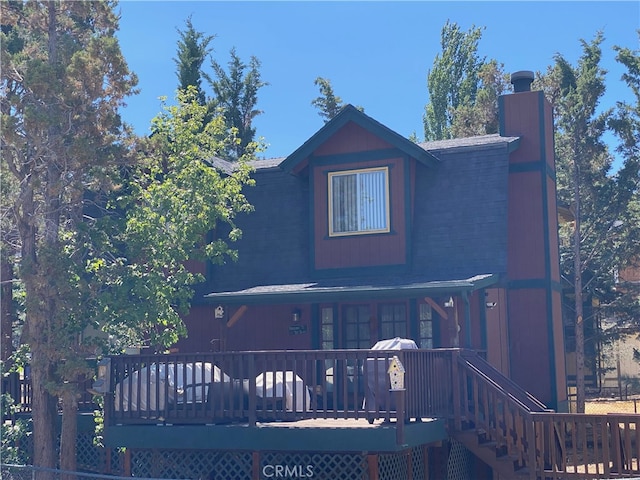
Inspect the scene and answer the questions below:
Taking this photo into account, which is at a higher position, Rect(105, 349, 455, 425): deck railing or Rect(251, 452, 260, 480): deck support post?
Rect(105, 349, 455, 425): deck railing

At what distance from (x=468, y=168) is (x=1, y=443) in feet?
34.1

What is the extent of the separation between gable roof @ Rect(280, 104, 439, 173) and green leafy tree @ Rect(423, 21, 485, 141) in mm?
27057

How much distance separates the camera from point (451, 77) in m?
46.0

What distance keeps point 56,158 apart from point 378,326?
22.4 ft

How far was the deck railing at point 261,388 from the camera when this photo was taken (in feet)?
38.7

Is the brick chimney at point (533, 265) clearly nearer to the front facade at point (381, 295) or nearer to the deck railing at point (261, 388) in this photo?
the front facade at point (381, 295)

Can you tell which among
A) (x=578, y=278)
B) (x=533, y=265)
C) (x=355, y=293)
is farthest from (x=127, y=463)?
(x=578, y=278)

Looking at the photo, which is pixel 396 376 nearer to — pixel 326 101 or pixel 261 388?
pixel 261 388

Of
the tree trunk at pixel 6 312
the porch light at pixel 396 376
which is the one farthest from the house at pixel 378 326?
the tree trunk at pixel 6 312

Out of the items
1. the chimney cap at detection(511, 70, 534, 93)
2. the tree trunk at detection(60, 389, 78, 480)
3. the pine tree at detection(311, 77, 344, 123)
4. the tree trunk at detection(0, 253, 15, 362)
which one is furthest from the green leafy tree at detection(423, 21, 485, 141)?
the tree trunk at detection(60, 389, 78, 480)

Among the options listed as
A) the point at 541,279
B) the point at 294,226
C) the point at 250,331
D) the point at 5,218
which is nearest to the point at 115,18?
the point at 5,218

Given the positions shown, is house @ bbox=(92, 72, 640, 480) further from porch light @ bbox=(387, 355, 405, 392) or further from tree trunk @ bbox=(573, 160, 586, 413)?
tree trunk @ bbox=(573, 160, 586, 413)

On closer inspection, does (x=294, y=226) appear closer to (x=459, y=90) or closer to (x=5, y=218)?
(x=5, y=218)

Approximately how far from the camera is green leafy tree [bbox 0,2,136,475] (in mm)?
14141
